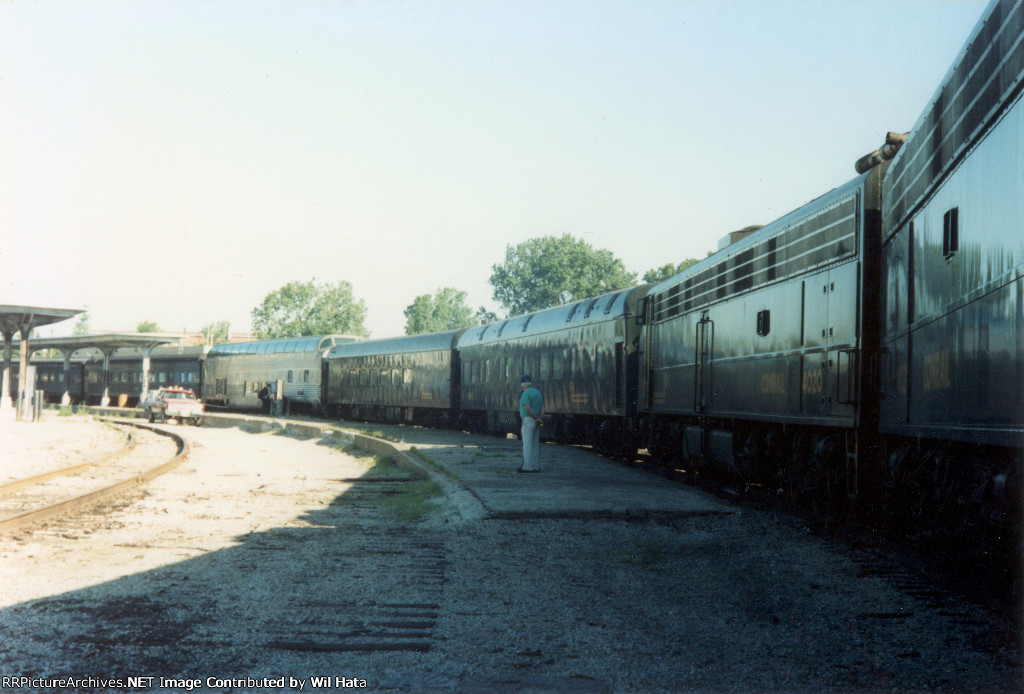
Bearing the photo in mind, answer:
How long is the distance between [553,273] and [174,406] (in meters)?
59.8

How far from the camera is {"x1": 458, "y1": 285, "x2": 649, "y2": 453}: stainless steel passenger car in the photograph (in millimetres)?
18172

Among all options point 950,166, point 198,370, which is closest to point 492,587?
point 950,166

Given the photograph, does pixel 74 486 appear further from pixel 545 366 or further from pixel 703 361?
pixel 545 366

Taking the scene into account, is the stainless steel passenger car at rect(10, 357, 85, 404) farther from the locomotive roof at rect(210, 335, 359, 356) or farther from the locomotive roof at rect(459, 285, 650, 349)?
the locomotive roof at rect(459, 285, 650, 349)

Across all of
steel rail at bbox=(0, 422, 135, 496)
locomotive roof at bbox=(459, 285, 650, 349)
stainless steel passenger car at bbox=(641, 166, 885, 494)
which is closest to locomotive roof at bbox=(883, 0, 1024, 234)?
stainless steel passenger car at bbox=(641, 166, 885, 494)

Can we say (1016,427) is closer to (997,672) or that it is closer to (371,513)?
(997,672)

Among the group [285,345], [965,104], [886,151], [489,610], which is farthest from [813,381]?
[285,345]

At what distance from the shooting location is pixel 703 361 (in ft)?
42.5

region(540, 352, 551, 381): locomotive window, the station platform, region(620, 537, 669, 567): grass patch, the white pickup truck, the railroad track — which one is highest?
region(540, 352, 551, 381): locomotive window

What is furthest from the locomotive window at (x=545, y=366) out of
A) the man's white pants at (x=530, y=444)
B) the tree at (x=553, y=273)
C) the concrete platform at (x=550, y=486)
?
the tree at (x=553, y=273)

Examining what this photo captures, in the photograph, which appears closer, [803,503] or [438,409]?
[803,503]

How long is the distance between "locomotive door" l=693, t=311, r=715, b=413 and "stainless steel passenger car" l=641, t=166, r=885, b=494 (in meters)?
0.02

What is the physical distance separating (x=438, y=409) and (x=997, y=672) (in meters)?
29.8

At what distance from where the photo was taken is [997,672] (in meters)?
4.35
